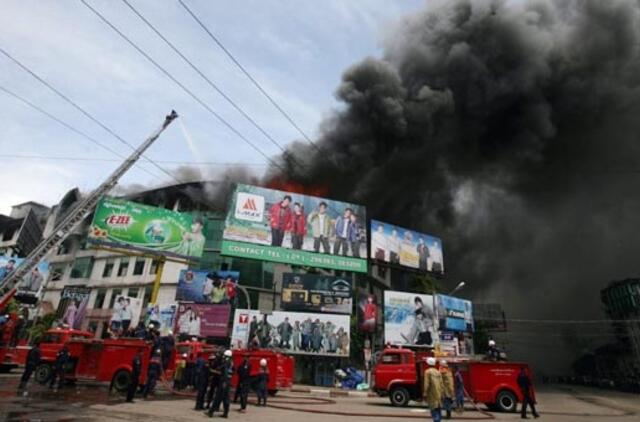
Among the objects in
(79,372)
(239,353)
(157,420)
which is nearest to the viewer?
(157,420)

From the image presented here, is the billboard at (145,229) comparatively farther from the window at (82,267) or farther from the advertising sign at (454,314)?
the window at (82,267)

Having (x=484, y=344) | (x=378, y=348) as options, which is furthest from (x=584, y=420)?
(x=484, y=344)

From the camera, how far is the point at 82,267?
170ft

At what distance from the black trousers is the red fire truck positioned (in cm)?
1806

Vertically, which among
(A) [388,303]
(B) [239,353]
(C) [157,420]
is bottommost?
(C) [157,420]

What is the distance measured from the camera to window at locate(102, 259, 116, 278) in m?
49.9

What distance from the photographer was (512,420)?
12.1m

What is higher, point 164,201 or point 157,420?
point 164,201

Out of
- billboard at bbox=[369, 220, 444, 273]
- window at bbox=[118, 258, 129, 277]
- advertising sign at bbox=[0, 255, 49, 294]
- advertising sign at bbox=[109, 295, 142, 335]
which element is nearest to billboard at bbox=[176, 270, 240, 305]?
advertising sign at bbox=[109, 295, 142, 335]

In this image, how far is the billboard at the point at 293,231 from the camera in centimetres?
3286

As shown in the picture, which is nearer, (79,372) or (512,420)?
(512,420)

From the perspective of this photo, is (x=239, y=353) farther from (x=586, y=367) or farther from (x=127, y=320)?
(x=586, y=367)

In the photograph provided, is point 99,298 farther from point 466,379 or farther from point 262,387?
point 466,379

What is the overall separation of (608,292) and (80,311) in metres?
69.0
